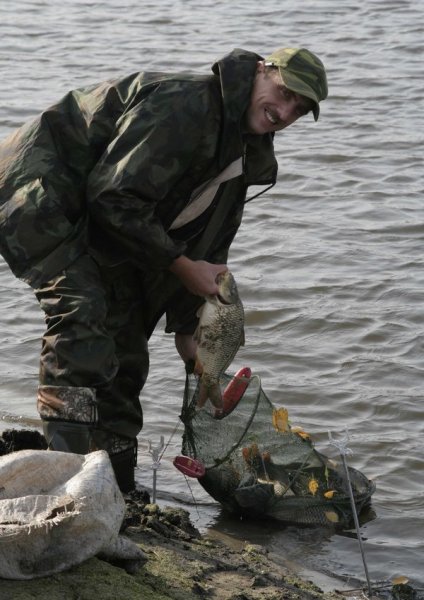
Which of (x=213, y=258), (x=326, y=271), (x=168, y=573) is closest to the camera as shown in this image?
(x=168, y=573)

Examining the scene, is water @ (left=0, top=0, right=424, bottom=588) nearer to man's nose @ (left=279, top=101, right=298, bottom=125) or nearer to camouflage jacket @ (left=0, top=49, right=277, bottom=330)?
camouflage jacket @ (left=0, top=49, right=277, bottom=330)

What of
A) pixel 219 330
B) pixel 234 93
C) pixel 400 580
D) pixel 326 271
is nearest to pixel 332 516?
pixel 400 580

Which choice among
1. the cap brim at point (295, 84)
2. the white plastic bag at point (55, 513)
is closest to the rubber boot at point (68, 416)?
the white plastic bag at point (55, 513)

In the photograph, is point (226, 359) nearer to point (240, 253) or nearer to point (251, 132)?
point (251, 132)

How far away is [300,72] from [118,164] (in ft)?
2.55

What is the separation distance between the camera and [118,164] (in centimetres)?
479

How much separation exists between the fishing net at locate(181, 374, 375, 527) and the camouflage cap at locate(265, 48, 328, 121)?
152 centimetres

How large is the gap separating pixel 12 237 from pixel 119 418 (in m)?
1.12

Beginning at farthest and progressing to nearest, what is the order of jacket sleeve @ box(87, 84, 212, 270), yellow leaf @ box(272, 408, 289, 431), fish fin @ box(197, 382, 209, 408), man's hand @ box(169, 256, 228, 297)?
yellow leaf @ box(272, 408, 289, 431), fish fin @ box(197, 382, 209, 408), man's hand @ box(169, 256, 228, 297), jacket sleeve @ box(87, 84, 212, 270)

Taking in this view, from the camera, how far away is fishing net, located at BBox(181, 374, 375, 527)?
5828mm

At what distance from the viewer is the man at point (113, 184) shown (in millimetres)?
4797

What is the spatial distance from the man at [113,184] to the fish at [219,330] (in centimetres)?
6

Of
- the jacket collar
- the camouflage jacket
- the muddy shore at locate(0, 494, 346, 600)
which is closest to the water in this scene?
the muddy shore at locate(0, 494, 346, 600)

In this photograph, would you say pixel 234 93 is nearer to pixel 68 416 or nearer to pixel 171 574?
pixel 68 416
